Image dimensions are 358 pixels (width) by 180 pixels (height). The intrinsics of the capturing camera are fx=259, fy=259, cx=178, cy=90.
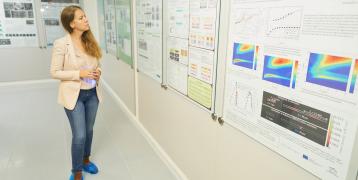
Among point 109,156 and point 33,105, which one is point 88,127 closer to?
point 109,156

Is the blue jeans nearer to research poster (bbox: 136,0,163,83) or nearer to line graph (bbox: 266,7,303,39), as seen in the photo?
research poster (bbox: 136,0,163,83)

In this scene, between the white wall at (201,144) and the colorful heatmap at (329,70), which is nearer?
the colorful heatmap at (329,70)

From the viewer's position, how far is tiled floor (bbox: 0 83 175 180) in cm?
258

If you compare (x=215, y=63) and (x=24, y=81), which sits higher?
(x=215, y=63)

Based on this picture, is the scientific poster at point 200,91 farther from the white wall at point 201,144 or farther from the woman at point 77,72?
the woman at point 77,72

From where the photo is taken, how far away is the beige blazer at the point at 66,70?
6.86 feet

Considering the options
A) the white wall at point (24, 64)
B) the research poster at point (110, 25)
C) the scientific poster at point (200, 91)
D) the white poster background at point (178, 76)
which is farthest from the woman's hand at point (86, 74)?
the white wall at point (24, 64)

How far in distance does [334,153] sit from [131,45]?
282 cm

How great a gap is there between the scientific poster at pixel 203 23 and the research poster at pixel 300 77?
21 cm

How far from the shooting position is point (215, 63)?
171 cm

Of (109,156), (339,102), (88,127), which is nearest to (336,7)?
(339,102)

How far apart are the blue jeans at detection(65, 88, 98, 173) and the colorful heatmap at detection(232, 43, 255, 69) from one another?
4.52 feet

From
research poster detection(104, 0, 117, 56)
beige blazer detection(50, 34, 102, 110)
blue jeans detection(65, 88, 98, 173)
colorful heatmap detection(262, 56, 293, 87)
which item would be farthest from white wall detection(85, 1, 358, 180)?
research poster detection(104, 0, 117, 56)

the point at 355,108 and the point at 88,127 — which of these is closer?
the point at 355,108
